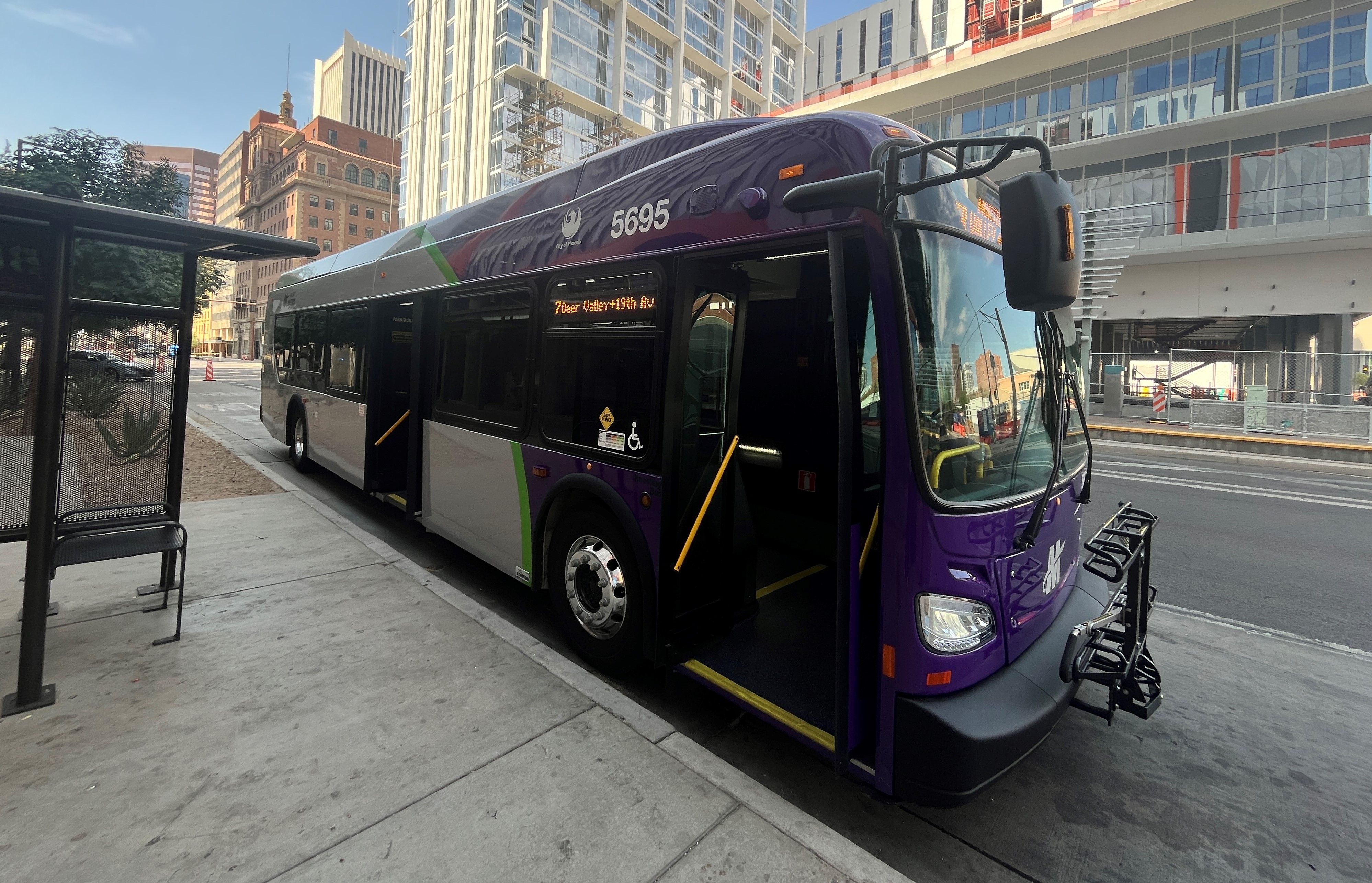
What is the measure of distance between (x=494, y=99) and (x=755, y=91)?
33069 mm

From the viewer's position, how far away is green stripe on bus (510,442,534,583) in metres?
4.48

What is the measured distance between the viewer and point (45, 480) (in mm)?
3309

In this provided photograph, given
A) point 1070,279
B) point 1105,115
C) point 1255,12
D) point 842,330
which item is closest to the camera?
point 1070,279

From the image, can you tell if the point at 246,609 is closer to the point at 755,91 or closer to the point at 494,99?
the point at 494,99

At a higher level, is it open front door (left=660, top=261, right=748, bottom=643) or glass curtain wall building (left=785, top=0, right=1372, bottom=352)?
glass curtain wall building (left=785, top=0, right=1372, bottom=352)

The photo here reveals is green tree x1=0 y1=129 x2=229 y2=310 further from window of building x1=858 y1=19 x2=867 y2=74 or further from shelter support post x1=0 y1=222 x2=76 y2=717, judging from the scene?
window of building x1=858 y1=19 x2=867 y2=74

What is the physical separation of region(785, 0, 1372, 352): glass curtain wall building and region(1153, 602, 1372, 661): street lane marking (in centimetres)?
1841

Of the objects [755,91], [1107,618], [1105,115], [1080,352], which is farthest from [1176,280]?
[755,91]

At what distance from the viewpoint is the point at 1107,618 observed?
2.89m

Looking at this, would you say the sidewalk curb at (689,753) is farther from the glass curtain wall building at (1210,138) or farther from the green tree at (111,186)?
the glass curtain wall building at (1210,138)

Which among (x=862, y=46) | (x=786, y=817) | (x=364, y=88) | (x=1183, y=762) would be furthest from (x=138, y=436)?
(x=364, y=88)

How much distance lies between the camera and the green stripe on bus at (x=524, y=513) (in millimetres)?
4477

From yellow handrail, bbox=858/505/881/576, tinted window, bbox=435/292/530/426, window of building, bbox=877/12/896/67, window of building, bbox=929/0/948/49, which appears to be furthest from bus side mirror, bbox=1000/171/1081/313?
window of building, bbox=877/12/896/67

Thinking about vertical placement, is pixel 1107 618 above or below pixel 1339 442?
below
